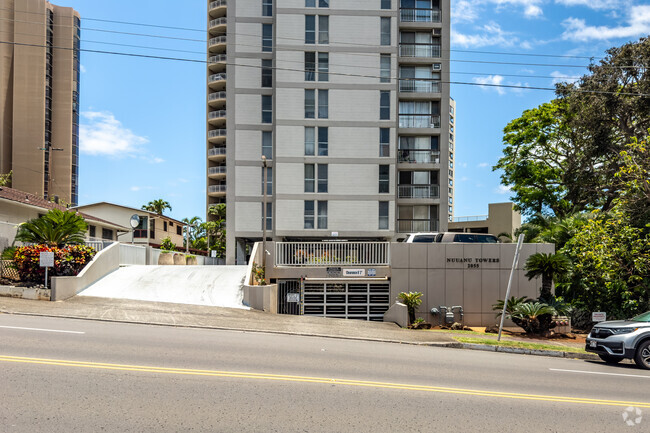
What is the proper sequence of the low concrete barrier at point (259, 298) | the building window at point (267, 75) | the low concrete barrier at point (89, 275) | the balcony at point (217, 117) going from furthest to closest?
the balcony at point (217, 117) → the building window at point (267, 75) → the low concrete barrier at point (259, 298) → the low concrete barrier at point (89, 275)

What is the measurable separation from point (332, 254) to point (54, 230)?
37.3 ft

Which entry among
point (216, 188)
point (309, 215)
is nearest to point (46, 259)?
point (309, 215)

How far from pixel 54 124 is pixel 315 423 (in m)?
88.8

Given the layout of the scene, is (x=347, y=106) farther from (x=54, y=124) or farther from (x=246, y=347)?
(x=54, y=124)

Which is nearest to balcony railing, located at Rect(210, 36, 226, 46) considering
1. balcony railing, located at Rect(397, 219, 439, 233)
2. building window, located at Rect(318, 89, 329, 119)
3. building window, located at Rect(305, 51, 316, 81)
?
building window, located at Rect(305, 51, 316, 81)

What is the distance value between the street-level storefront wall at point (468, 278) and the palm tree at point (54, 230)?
13431mm

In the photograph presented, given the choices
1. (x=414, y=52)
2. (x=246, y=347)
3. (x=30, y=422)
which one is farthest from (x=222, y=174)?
(x=30, y=422)

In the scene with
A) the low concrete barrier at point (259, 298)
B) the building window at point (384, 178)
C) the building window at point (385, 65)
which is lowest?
the low concrete barrier at point (259, 298)

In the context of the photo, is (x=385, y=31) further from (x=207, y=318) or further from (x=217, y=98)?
(x=207, y=318)

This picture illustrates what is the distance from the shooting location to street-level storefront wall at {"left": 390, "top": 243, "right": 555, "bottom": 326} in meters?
21.0

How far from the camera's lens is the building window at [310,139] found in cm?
3881

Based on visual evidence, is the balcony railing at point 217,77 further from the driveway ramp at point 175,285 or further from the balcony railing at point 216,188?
the driveway ramp at point 175,285

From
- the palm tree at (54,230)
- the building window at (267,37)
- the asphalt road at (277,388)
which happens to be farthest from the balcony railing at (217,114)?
the asphalt road at (277,388)

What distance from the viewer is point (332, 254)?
2217 cm
